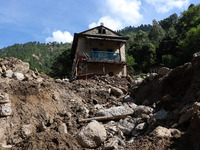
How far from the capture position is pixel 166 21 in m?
70.2

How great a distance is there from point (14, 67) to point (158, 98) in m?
7.12

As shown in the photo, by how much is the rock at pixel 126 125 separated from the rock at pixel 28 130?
9.36ft

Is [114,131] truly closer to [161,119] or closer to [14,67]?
[161,119]

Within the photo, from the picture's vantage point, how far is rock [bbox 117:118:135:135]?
593cm

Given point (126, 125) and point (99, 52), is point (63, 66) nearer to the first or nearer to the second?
point (99, 52)

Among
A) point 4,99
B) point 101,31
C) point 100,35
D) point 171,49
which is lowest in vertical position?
point 4,99

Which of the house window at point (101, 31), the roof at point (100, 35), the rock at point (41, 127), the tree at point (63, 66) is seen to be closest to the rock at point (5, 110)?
the rock at point (41, 127)

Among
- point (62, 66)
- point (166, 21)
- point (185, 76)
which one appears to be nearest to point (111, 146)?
point (185, 76)

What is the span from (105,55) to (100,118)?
12340 mm

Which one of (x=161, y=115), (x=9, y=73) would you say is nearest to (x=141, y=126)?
(x=161, y=115)

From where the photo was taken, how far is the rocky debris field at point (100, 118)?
4398mm

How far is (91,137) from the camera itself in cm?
525

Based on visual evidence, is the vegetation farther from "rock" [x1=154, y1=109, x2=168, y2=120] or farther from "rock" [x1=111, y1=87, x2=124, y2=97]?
"rock" [x1=154, y1=109, x2=168, y2=120]

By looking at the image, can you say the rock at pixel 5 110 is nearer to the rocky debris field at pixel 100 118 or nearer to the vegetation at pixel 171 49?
the rocky debris field at pixel 100 118
